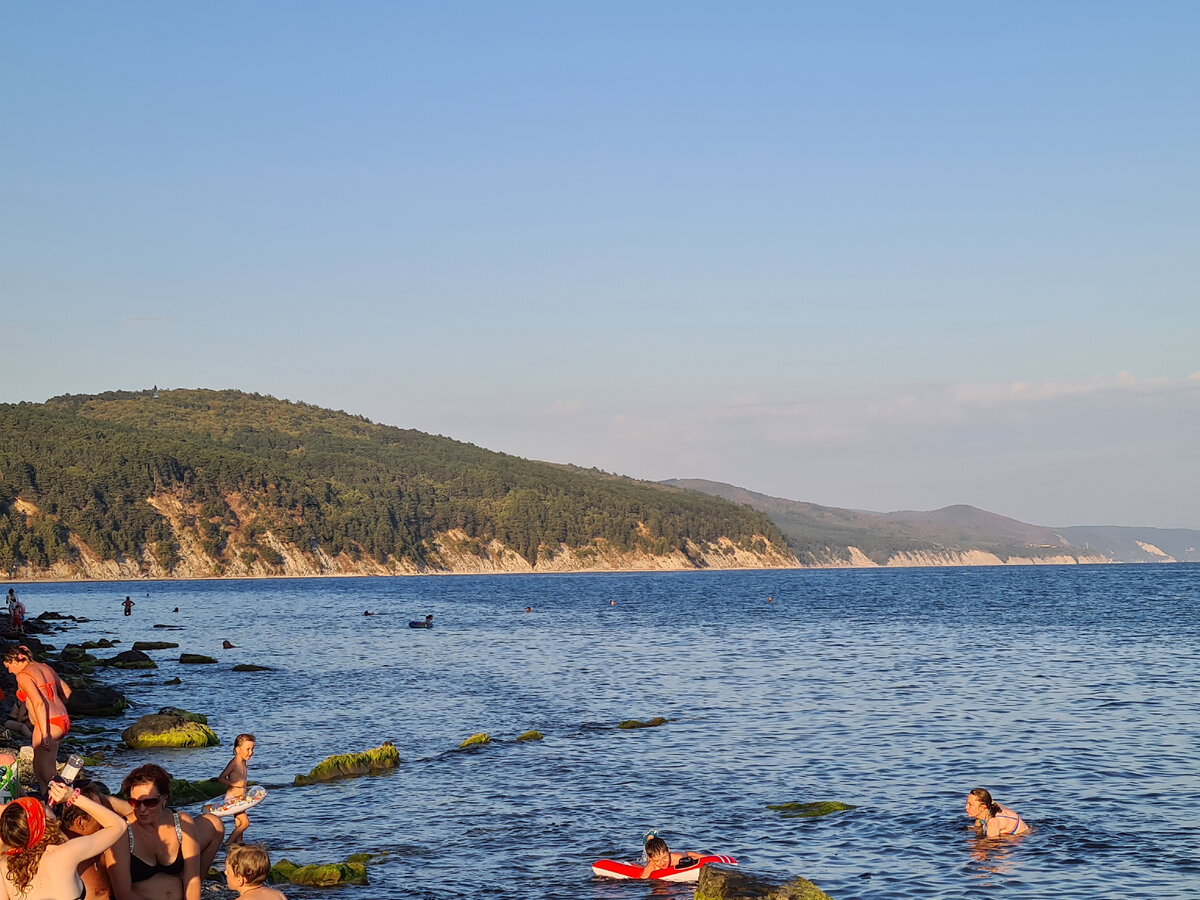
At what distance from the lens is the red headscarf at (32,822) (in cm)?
1017

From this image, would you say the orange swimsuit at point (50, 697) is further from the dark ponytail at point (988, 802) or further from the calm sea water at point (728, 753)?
the dark ponytail at point (988, 802)

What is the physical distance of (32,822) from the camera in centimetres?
1021

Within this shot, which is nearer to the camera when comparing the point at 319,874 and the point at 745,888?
the point at 745,888

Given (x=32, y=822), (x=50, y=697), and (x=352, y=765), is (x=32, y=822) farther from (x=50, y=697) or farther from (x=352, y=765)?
(x=352, y=765)

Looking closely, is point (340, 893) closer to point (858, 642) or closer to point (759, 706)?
point (759, 706)

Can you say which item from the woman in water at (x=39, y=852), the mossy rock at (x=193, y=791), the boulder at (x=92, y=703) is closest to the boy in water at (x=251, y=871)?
the woman in water at (x=39, y=852)

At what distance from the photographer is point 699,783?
27.2 m

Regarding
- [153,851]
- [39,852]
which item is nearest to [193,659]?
[153,851]

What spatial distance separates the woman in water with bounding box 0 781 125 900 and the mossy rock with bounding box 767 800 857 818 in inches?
637

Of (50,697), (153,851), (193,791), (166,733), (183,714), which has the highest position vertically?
(50,697)

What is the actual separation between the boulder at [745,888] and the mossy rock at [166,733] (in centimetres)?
1898

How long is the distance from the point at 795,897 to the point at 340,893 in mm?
7264

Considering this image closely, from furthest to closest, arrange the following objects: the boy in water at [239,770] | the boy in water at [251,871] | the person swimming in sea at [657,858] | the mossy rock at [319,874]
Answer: the person swimming in sea at [657,858] < the mossy rock at [319,874] < the boy in water at [239,770] < the boy in water at [251,871]

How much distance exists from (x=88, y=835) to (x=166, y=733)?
908 inches
